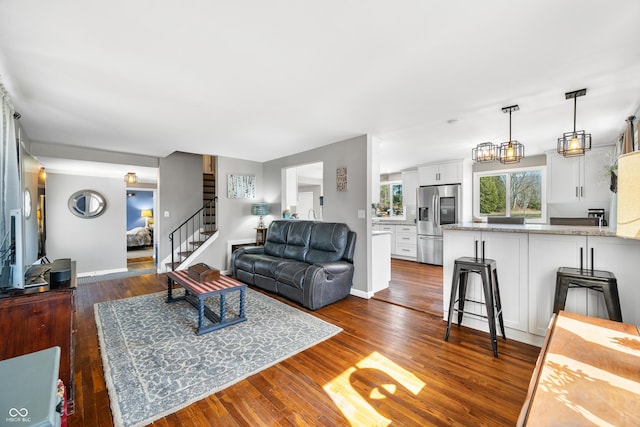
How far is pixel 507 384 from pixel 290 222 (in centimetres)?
371

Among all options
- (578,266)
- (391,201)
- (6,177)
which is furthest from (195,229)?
(578,266)

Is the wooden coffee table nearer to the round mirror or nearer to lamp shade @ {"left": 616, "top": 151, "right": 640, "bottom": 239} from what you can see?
lamp shade @ {"left": 616, "top": 151, "right": 640, "bottom": 239}

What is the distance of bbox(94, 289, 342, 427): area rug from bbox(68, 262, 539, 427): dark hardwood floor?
95 mm

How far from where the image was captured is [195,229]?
20.6 ft

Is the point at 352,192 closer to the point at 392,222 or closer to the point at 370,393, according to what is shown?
the point at 370,393

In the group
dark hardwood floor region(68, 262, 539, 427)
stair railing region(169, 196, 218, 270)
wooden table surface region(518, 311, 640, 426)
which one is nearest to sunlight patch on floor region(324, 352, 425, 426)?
dark hardwood floor region(68, 262, 539, 427)

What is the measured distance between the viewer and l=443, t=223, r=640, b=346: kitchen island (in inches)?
83.8

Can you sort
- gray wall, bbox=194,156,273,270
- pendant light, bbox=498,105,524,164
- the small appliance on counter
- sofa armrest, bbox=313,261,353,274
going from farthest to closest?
gray wall, bbox=194,156,273,270 < the small appliance on counter < sofa armrest, bbox=313,261,353,274 < pendant light, bbox=498,105,524,164

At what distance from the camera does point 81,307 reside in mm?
3627

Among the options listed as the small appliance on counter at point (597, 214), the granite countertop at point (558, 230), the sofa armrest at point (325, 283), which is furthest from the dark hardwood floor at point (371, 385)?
the small appliance on counter at point (597, 214)

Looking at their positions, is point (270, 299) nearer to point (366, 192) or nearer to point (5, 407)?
point (366, 192)

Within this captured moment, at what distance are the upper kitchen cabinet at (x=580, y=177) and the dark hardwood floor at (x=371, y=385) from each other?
3.50 metres

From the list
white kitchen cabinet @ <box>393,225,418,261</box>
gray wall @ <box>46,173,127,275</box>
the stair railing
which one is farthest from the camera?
white kitchen cabinet @ <box>393,225,418,261</box>

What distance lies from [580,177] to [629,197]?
485cm
